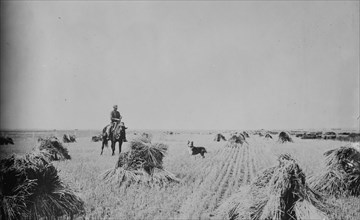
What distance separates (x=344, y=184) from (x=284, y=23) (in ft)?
7.30

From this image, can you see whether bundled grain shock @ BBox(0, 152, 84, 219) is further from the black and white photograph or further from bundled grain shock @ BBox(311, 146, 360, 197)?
bundled grain shock @ BBox(311, 146, 360, 197)

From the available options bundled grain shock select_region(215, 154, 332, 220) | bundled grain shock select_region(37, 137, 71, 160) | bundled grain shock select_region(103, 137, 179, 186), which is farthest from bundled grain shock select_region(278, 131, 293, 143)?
bundled grain shock select_region(37, 137, 71, 160)

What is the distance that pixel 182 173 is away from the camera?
3562 mm

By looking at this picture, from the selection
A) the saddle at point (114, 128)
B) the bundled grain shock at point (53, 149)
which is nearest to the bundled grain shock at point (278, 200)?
the saddle at point (114, 128)

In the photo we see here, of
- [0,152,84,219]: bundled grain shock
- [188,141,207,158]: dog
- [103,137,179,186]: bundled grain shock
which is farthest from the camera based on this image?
[188,141,207,158]: dog

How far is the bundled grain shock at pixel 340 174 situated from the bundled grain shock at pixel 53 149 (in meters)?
3.07

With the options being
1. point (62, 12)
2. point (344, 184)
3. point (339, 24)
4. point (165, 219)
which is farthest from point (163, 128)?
point (339, 24)

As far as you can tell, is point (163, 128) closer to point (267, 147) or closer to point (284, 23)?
point (267, 147)

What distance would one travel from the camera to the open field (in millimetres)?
3078

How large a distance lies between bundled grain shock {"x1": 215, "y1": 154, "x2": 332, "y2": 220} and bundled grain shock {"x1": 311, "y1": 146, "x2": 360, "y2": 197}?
0.48 metres

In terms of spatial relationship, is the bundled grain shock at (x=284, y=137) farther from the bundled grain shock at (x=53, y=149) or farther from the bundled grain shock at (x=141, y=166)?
the bundled grain shock at (x=53, y=149)

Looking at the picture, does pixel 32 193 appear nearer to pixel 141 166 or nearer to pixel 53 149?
pixel 53 149

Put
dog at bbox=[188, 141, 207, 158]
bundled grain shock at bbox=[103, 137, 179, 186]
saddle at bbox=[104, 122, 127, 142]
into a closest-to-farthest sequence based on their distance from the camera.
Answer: saddle at bbox=[104, 122, 127, 142] < bundled grain shock at bbox=[103, 137, 179, 186] < dog at bbox=[188, 141, 207, 158]

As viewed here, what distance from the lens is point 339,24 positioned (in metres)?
3.89
